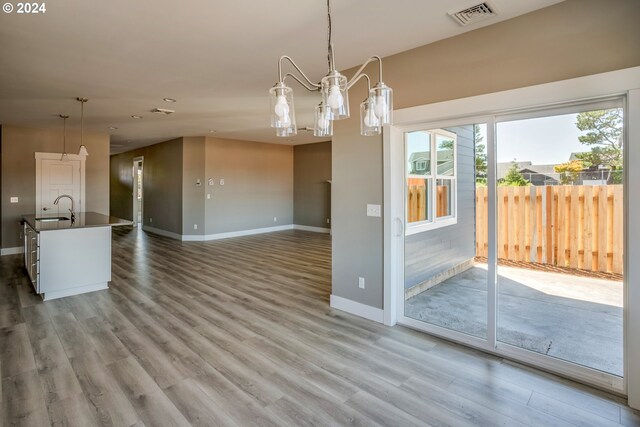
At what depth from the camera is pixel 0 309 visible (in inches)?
149

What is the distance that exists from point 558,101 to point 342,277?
2542mm

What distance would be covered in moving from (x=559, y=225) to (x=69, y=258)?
17.6 feet

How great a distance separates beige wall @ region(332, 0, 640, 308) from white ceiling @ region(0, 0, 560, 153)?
14 cm

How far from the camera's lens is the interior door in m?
7.09

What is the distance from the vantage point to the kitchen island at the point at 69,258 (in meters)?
4.07

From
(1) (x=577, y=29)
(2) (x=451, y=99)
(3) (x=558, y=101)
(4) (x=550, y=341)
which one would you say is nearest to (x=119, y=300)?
(2) (x=451, y=99)

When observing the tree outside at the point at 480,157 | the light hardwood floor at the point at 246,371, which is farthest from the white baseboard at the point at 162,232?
the tree outside at the point at 480,157

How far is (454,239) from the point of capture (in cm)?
381

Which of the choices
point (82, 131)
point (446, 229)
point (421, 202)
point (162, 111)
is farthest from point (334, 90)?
point (82, 131)

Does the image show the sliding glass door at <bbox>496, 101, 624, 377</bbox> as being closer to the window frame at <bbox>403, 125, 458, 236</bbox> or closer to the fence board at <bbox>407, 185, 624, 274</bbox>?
the fence board at <bbox>407, 185, 624, 274</bbox>

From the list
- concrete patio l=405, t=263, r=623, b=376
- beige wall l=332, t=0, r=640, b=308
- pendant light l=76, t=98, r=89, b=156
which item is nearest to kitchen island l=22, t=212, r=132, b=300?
pendant light l=76, t=98, r=89, b=156

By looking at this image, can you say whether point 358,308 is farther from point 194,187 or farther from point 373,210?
point 194,187

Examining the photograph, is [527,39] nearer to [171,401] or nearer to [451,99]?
[451,99]

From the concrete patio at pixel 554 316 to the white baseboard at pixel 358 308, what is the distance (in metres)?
0.30
